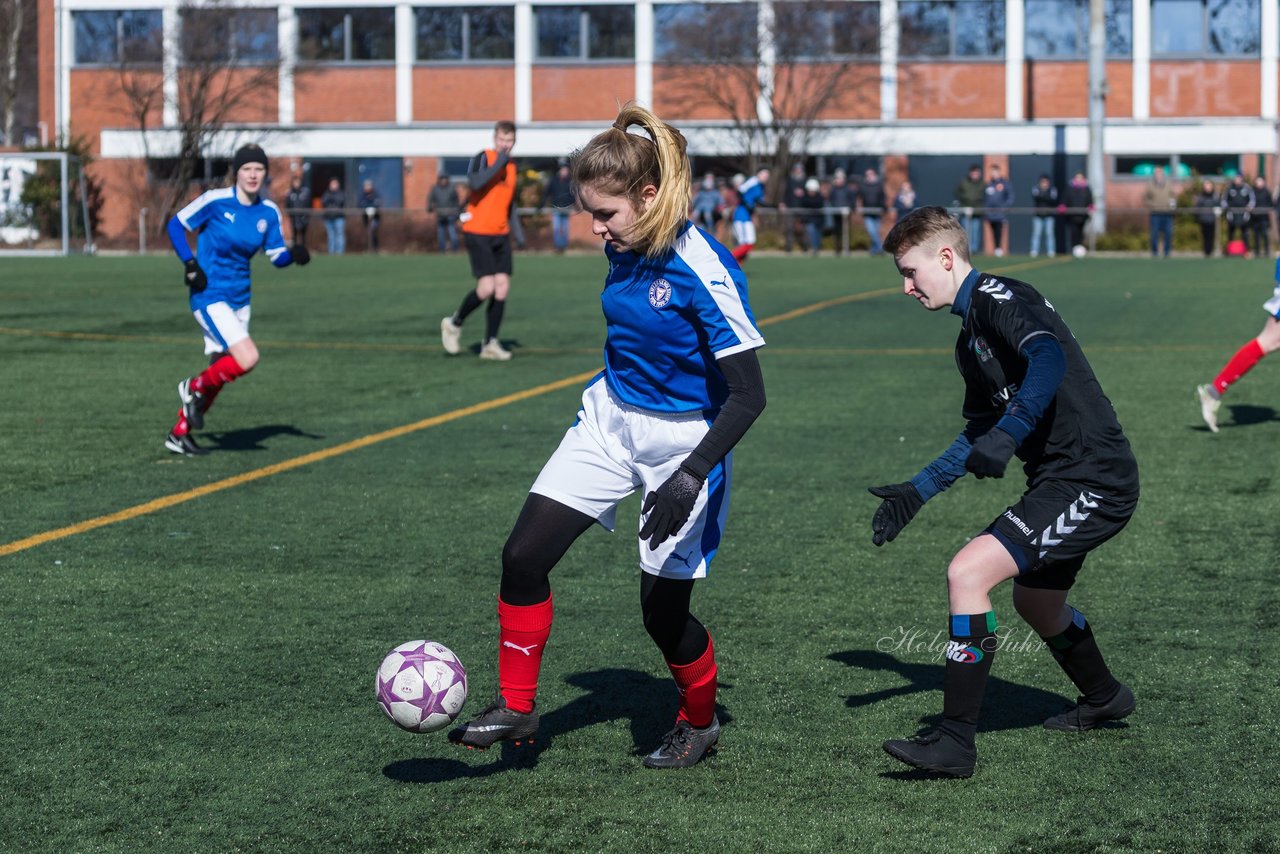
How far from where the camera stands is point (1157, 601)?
678 centimetres

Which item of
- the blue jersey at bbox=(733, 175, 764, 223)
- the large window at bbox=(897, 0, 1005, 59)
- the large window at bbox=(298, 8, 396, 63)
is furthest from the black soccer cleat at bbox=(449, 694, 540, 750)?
the large window at bbox=(298, 8, 396, 63)

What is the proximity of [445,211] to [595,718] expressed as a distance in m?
33.8

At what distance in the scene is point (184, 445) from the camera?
410 inches

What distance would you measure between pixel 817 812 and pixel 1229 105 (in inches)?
1795

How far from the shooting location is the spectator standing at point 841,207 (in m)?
38.0

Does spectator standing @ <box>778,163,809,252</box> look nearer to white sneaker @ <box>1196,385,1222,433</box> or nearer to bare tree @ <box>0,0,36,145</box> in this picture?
white sneaker @ <box>1196,385,1222,433</box>

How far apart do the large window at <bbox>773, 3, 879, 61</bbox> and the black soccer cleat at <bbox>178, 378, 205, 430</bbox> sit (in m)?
38.2

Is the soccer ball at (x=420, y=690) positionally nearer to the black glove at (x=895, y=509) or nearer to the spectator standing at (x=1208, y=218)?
the black glove at (x=895, y=509)

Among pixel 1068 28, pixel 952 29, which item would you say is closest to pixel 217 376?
pixel 952 29

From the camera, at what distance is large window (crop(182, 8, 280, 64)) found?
1928 inches

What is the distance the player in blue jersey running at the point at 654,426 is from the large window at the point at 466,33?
46564mm

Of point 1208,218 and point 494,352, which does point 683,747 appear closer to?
point 494,352

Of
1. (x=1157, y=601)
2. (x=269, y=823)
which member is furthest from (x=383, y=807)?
(x=1157, y=601)

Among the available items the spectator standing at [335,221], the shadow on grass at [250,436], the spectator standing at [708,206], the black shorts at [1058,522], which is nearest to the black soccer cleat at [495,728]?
the black shorts at [1058,522]
